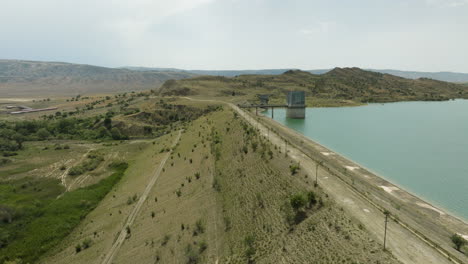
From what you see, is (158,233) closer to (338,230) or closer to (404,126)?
(338,230)

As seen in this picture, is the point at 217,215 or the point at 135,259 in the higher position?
the point at 217,215

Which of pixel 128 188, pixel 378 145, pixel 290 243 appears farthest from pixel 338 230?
pixel 378 145

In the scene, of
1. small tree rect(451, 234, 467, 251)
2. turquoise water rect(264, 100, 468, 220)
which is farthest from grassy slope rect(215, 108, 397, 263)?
turquoise water rect(264, 100, 468, 220)

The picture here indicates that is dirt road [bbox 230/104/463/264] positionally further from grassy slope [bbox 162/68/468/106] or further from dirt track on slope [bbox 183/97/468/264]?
grassy slope [bbox 162/68/468/106]

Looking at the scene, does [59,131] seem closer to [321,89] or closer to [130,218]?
[130,218]

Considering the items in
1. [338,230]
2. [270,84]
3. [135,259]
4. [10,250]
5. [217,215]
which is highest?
[270,84]

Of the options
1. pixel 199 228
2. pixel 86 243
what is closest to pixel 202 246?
pixel 199 228
